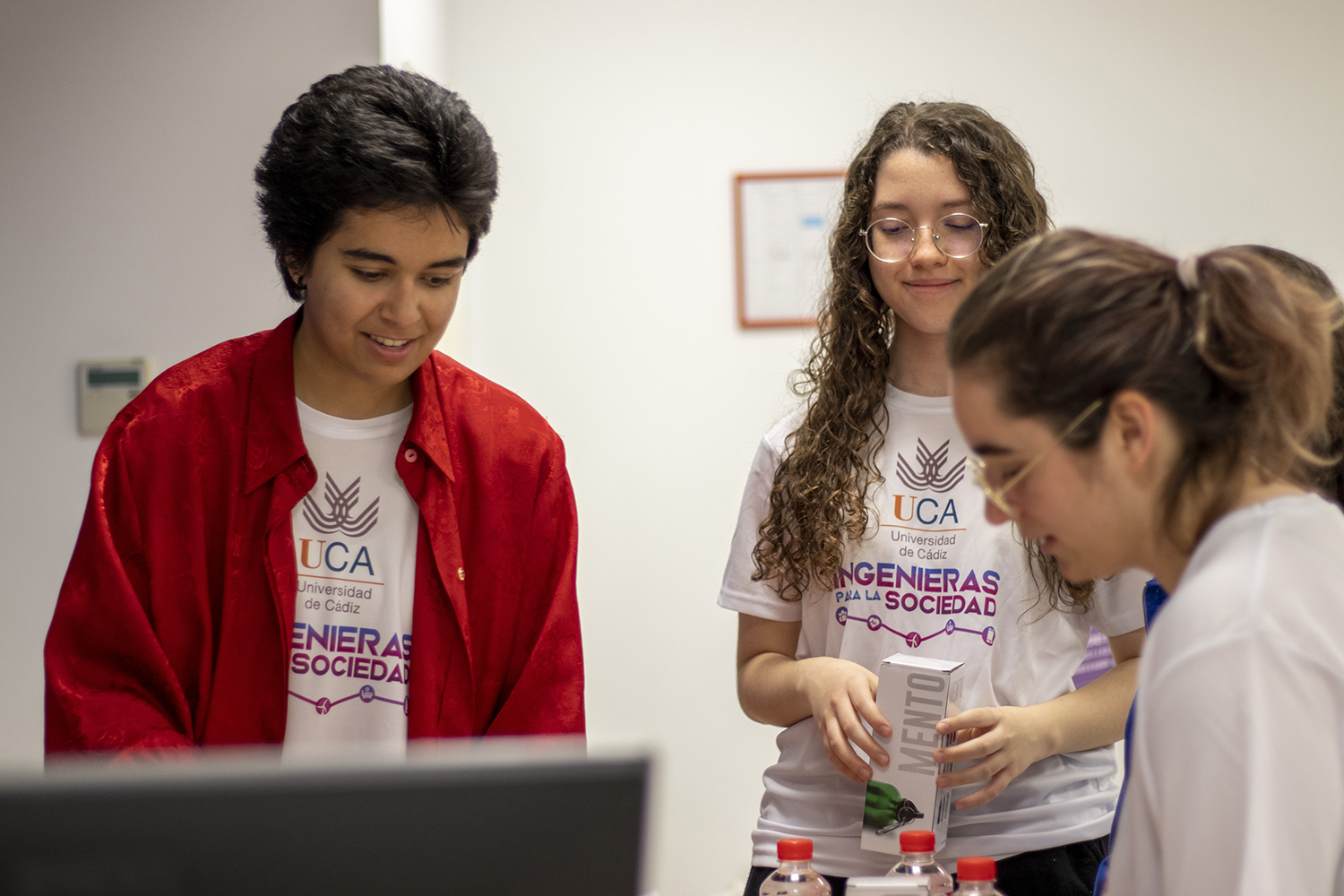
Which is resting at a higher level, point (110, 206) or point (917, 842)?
point (110, 206)

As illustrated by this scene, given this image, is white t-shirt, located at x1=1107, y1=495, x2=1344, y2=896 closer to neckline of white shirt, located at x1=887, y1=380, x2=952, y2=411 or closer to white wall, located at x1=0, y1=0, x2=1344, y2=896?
neckline of white shirt, located at x1=887, y1=380, x2=952, y2=411

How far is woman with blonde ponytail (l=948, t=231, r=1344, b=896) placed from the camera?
0.77 metres

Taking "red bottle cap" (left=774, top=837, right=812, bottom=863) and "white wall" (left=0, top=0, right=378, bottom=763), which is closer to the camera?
"red bottle cap" (left=774, top=837, right=812, bottom=863)

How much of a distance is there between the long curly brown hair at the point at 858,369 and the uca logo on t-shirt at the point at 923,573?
37 mm

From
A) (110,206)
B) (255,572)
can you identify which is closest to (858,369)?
(255,572)

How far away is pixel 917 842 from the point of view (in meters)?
1.08

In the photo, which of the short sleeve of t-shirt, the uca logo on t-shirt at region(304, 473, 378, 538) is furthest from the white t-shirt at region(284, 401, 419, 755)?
A: the short sleeve of t-shirt

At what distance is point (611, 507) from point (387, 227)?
5.71 feet

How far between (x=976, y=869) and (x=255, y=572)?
0.93 metres

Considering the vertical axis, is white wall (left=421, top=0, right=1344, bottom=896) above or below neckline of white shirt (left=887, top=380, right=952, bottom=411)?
above

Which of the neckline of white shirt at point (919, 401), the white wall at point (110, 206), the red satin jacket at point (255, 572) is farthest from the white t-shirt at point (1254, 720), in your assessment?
the white wall at point (110, 206)

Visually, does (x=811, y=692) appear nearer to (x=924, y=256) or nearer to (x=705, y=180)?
(x=924, y=256)

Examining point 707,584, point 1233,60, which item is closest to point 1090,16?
point 1233,60

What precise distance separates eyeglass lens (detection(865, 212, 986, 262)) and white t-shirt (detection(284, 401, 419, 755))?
75cm
